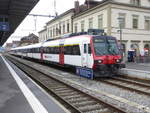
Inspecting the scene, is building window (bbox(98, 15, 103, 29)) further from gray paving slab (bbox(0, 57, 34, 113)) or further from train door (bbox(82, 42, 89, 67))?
gray paving slab (bbox(0, 57, 34, 113))

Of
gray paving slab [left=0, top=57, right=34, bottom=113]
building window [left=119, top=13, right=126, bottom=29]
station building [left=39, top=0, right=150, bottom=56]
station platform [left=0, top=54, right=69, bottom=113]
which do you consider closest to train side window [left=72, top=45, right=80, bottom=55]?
station platform [left=0, top=54, right=69, bottom=113]

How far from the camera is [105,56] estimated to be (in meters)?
12.9

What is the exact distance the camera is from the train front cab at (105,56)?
1265 cm

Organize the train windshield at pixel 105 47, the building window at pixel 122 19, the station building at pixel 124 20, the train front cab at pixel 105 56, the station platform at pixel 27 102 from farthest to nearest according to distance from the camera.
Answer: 1. the building window at pixel 122 19
2. the station building at pixel 124 20
3. the train windshield at pixel 105 47
4. the train front cab at pixel 105 56
5. the station platform at pixel 27 102

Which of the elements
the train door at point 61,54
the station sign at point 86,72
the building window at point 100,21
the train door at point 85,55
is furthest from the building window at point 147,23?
the station sign at point 86,72

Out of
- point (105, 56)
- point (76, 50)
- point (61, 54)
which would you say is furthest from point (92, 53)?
point (61, 54)

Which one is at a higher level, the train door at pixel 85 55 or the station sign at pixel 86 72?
the train door at pixel 85 55

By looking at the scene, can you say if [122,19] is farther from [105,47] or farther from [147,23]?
[105,47]

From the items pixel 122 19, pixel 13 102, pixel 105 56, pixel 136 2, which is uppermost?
pixel 136 2

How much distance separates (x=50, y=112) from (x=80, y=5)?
127 ft

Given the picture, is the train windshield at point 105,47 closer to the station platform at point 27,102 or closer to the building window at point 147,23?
the station platform at point 27,102

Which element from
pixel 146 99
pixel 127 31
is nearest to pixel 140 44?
pixel 127 31

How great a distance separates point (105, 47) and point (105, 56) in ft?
2.32

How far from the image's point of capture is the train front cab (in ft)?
41.5
